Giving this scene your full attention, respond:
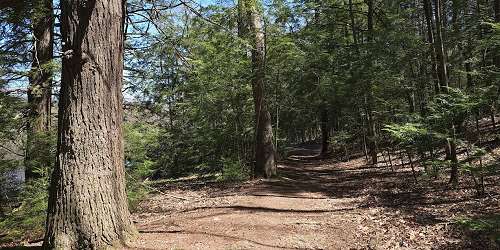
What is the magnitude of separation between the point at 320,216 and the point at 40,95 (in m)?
6.66

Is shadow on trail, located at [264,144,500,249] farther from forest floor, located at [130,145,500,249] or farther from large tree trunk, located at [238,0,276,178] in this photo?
large tree trunk, located at [238,0,276,178]

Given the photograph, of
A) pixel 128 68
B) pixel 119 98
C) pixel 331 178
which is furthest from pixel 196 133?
pixel 119 98

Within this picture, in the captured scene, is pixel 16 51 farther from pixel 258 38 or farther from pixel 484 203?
pixel 484 203

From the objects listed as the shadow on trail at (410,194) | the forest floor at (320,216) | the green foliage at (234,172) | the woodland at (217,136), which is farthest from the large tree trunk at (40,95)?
the green foliage at (234,172)

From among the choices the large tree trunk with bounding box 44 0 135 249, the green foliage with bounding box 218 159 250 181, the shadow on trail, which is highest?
the large tree trunk with bounding box 44 0 135 249

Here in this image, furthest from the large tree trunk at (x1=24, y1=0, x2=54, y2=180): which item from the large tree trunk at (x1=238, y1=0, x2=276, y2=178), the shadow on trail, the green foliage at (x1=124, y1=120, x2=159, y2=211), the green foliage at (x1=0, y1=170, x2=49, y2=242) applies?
the large tree trunk at (x1=238, y1=0, x2=276, y2=178)

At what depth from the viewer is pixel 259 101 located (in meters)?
13.7

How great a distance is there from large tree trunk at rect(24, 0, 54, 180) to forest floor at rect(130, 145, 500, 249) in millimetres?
2496

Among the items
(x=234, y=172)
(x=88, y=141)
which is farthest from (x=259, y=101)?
(x=88, y=141)

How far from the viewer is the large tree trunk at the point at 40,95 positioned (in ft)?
27.9

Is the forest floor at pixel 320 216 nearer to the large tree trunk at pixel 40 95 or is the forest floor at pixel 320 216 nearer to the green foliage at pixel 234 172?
the green foliage at pixel 234 172

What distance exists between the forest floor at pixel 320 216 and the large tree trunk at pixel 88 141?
0.59 metres

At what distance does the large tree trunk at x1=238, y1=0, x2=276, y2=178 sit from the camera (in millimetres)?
13125

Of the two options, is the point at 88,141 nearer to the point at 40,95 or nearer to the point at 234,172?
the point at 40,95
